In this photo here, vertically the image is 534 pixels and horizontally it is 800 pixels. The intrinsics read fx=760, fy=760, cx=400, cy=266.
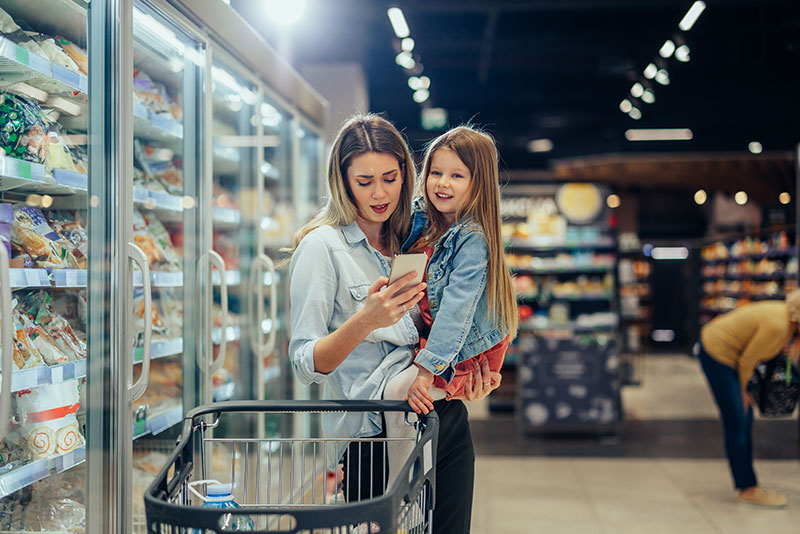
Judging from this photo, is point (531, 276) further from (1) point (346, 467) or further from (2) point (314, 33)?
(1) point (346, 467)

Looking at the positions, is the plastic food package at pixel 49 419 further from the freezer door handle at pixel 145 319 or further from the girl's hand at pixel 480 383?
the girl's hand at pixel 480 383

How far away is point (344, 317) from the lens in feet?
5.92

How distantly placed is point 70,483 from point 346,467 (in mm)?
1066

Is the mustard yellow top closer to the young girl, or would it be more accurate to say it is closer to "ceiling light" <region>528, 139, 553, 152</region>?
the young girl

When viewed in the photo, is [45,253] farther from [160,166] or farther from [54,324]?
[160,166]

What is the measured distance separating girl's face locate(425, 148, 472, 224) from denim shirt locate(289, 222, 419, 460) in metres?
0.20

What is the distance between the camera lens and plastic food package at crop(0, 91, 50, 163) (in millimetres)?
2070

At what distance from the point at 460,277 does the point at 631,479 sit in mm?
4187

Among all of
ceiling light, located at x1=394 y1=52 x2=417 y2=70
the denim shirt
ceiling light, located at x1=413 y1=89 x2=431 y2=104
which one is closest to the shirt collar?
the denim shirt

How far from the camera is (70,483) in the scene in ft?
7.73

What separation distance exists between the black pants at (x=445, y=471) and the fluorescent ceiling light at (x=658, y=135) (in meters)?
13.6

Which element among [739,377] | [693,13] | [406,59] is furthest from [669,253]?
[739,377]

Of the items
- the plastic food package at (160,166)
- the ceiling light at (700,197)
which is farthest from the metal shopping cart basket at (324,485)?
the ceiling light at (700,197)

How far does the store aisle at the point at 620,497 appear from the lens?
14.0ft
